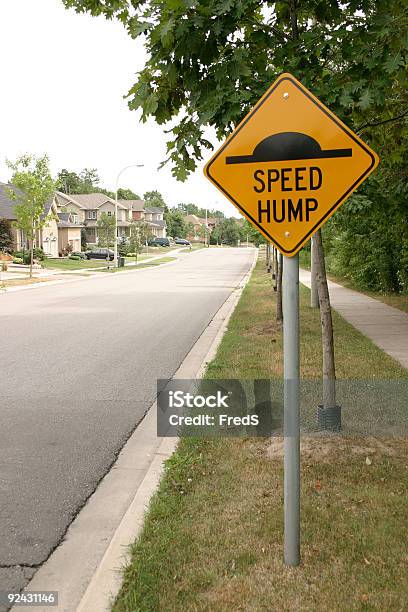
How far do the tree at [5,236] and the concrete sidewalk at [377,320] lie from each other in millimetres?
34486

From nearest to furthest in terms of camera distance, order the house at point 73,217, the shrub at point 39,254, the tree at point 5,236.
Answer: the shrub at point 39,254 → the tree at point 5,236 → the house at point 73,217

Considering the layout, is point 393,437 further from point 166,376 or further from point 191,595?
point 166,376

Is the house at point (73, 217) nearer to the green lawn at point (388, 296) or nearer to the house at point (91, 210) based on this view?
the house at point (91, 210)

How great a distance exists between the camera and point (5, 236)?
48.8 meters

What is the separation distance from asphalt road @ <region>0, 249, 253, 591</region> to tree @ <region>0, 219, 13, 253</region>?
33.6 m

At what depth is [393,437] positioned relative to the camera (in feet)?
18.2

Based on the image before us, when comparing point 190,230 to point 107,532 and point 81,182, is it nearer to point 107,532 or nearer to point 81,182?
point 81,182

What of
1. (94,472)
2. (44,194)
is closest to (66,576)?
(94,472)

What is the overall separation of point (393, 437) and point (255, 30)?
366cm

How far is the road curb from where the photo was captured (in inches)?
129

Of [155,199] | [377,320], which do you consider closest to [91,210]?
[155,199]

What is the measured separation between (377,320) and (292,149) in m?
11.2
